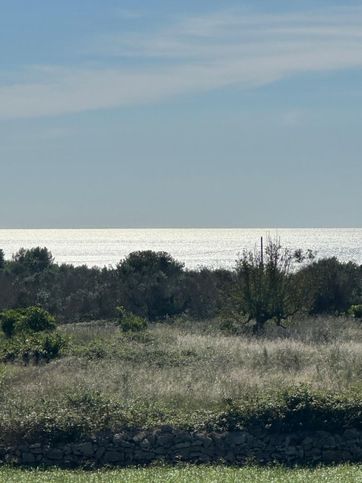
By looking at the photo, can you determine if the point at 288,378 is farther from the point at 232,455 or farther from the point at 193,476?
the point at 193,476

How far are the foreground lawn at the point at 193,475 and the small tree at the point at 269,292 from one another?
20535mm

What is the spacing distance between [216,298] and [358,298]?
7.25 metres

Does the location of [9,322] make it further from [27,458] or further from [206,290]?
[206,290]

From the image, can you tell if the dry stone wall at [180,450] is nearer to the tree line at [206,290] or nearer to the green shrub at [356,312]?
the tree line at [206,290]

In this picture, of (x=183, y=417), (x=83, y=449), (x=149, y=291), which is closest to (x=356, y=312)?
(x=149, y=291)

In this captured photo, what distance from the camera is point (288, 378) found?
23.8m

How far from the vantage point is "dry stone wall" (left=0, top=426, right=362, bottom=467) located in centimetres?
1947

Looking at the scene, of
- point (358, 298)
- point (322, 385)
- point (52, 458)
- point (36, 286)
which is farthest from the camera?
point (36, 286)

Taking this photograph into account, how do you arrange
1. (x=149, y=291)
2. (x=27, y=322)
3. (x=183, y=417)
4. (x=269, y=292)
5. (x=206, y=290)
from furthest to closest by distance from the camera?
1. (x=206, y=290)
2. (x=149, y=291)
3. (x=269, y=292)
4. (x=27, y=322)
5. (x=183, y=417)

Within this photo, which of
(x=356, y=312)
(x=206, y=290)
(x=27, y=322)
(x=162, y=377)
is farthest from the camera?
(x=206, y=290)

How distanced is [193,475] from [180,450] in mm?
1968

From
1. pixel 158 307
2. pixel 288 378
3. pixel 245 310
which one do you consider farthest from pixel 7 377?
pixel 158 307

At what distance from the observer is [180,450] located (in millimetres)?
19594

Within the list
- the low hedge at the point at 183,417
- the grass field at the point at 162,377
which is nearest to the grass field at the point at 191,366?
the grass field at the point at 162,377
